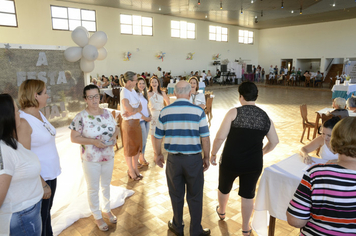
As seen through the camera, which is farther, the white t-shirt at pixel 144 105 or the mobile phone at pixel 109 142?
the white t-shirt at pixel 144 105

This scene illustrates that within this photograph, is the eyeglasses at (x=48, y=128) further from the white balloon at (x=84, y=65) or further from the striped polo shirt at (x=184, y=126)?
the white balloon at (x=84, y=65)

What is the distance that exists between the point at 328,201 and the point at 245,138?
110cm

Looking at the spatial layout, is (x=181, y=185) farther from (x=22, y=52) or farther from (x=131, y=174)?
(x=22, y=52)

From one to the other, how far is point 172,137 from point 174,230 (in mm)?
993

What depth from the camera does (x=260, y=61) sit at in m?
24.2

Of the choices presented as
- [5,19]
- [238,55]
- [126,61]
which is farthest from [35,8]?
[238,55]

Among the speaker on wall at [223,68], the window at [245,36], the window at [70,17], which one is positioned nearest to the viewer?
the window at [70,17]

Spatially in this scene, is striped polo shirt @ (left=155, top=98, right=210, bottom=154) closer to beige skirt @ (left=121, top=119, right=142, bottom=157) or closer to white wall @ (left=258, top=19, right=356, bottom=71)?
beige skirt @ (left=121, top=119, right=142, bottom=157)

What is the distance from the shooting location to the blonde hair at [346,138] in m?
1.02

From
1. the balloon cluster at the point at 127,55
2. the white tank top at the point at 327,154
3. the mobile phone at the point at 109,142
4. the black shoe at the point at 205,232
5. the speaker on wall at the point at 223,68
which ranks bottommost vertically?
the black shoe at the point at 205,232

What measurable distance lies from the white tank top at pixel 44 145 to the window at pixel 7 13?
12328 mm

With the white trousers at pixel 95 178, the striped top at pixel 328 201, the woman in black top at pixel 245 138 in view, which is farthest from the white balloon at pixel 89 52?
the striped top at pixel 328 201

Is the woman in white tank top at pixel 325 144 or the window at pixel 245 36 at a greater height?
the window at pixel 245 36

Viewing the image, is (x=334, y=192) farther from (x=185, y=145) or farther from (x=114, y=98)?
(x=114, y=98)
